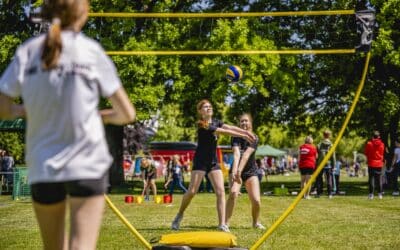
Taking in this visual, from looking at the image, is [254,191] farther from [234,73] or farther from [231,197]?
[234,73]

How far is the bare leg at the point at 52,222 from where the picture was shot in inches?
141

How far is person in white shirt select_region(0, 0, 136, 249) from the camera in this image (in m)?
3.41

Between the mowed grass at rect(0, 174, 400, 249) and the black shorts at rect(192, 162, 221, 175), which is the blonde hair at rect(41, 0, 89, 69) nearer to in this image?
the mowed grass at rect(0, 174, 400, 249)

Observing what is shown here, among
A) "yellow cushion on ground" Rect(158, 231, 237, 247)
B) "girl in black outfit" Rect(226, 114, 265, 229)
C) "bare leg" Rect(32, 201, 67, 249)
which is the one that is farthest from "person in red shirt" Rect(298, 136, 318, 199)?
"bare leg" Rect(32, 201, 67, 249)

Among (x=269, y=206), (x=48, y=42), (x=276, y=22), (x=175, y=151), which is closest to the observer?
(x=48, y=42)

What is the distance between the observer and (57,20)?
3.44 metres

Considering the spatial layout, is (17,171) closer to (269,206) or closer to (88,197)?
(269,206)

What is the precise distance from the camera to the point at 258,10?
88.9 ft

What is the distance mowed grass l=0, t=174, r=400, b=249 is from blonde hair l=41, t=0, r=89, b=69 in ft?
15.3

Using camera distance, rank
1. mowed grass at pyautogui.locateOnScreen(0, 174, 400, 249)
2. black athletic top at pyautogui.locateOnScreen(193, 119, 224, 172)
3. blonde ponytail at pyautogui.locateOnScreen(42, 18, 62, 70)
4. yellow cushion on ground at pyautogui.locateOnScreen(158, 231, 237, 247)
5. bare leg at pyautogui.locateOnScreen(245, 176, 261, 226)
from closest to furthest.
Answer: blonde ponytail at pyautogui.locateOnScreen(42, 18, 62, 70) → yellow cushion on ground at pyautogui.locateOnScreen(158, 231, 237, 247) → mowed grass at pyautogui.locateOnScreen(0, 174, 400, 249) → black athletic top at pyautogui.locateOnScreen(193, 119, 224, 172) → bare leg at pyautogui.locateOnScreen(245, 176, 261, 226)

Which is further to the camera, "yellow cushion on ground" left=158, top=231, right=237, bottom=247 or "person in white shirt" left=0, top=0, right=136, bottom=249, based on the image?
"yellow cushion on ground" left=158, top=231, right=237, bottom=247

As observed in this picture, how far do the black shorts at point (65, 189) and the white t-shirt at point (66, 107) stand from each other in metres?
0.03

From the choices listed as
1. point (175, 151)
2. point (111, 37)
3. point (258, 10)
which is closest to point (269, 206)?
point (111, 37)

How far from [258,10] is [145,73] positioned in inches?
227
